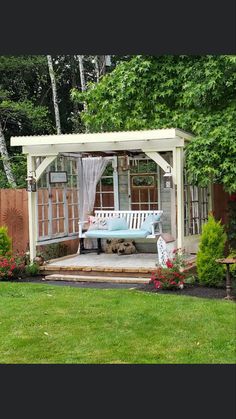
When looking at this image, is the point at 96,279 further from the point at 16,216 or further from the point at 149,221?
the point at 16,216

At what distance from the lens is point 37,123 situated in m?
19.5

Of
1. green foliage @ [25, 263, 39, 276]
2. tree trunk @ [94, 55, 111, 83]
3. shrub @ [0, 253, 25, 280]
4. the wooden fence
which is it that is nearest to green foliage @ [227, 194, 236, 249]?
green foliage @ [25, 263, 39, 276]

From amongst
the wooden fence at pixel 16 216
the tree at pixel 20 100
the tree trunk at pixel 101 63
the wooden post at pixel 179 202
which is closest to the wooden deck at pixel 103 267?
the wooden post at pixel 179 202

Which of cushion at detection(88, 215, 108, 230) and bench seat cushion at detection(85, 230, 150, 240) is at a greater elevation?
cushion at detection(88, 215, 108, 230)

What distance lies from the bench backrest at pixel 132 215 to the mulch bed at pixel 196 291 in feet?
8.97

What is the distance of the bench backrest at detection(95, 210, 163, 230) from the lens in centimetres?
1140

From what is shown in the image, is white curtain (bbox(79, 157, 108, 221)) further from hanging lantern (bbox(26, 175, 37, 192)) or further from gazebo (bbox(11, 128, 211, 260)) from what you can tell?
hanging lantern (bbox(26, 175, 37, 192))

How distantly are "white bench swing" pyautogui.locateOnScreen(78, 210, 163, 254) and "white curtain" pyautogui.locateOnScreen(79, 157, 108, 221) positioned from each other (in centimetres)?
29

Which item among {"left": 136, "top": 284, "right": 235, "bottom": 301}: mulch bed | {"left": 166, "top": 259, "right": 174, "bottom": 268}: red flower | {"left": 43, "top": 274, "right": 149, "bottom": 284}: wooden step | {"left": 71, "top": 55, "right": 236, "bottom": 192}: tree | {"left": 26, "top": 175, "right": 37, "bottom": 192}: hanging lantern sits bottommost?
{"left": 136, "top": 284, "right": 235, "bottom": 301}: mulch bed

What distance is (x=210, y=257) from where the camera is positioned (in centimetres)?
861

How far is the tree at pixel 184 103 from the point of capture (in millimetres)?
9789

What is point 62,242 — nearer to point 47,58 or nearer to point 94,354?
point 94,354

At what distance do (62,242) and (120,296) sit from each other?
406 centimetres

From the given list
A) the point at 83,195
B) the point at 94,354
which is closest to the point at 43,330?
the point at 94,354
